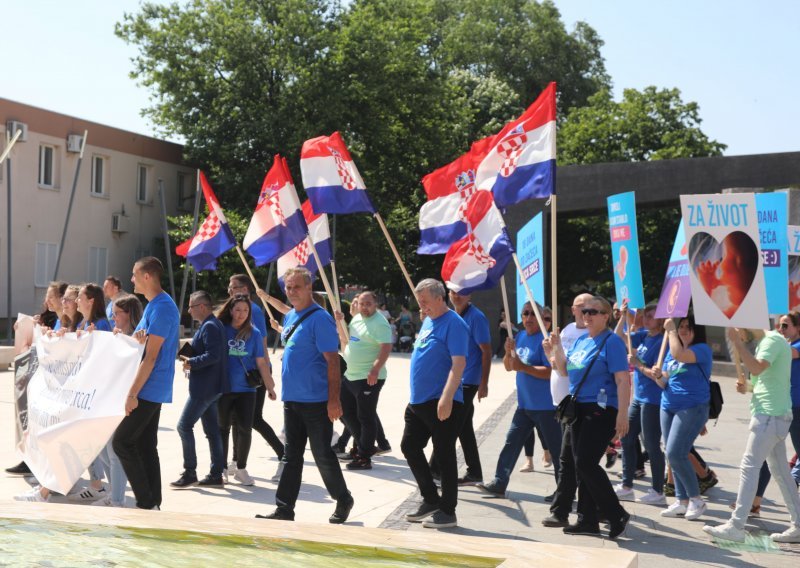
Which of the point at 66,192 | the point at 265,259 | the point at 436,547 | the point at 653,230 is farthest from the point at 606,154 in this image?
the point at 436,547

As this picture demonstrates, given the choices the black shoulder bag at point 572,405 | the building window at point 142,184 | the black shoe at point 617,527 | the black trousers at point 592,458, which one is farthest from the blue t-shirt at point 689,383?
the building window at point 142,184

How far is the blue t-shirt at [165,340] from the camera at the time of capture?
7.36 metres

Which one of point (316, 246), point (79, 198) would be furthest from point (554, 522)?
point (79, 198)

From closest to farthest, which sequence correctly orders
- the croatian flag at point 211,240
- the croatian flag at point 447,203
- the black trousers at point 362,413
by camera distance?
the black trousers at point 362,413, the croatian flag at point 447,203, the croatian flag at point 211,240

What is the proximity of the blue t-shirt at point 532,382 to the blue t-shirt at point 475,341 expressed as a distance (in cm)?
37

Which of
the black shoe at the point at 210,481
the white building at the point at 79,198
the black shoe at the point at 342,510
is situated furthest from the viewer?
the white building at the point at 79,198

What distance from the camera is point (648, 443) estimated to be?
9.39m

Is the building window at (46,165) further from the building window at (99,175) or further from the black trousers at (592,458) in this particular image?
the black trousers at (592,458)

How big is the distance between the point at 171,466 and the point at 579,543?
4.56 metres

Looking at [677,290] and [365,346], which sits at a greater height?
[677,290]

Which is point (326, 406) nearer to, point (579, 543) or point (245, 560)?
point (579, 543)

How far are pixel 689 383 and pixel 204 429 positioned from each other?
4.15 m

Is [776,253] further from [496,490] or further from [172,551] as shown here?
[172,551]

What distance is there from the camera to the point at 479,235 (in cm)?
956
